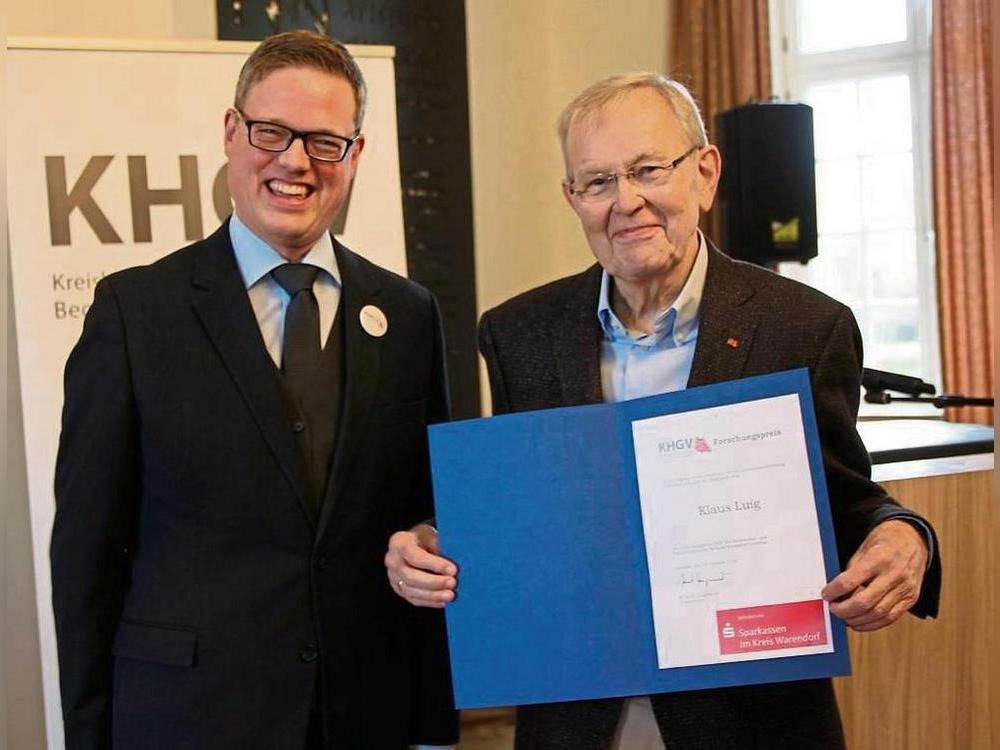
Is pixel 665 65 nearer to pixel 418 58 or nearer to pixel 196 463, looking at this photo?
pixel 418 58

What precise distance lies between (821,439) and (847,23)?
18.4 feet

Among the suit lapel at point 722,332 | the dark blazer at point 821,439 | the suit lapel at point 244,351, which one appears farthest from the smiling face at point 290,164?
the suit lapel at point 722,332

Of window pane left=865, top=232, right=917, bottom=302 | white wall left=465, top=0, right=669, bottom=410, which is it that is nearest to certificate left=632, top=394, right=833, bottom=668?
white wall left=465, top=0, right=669, bottom=410

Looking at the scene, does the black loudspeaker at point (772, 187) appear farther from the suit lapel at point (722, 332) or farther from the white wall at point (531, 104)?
the suit lapel at point (722, 332)

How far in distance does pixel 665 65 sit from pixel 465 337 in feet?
8.39

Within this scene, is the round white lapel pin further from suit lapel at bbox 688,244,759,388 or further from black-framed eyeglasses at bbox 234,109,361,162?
suit lapel at bbox 688,244,759,388

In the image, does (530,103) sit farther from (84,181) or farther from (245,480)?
(245,480)

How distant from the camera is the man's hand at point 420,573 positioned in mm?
1551

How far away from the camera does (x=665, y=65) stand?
6.31 meters

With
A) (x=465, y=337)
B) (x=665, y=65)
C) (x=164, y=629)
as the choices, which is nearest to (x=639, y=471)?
(x=164, y=629)

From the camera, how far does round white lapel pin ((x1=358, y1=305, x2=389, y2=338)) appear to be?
1.82 metres

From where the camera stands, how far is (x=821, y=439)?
157 centimetres

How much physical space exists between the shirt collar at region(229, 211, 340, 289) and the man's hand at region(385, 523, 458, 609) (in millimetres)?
489

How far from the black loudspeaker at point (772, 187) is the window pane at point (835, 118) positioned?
2467mm
